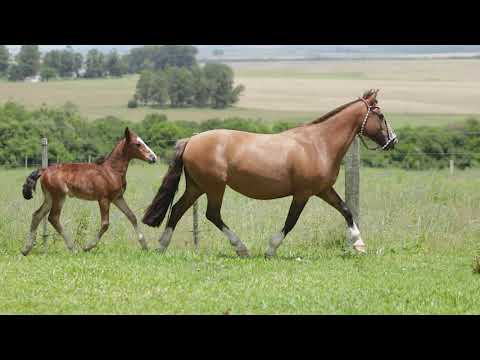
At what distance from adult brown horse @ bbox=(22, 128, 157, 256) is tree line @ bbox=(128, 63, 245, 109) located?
130 ft

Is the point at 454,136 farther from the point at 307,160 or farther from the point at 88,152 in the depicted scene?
the point at 307,160

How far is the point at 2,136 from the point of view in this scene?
27.9 metres

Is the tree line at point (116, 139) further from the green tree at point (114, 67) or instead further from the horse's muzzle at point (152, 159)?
the green tree at point (114, 67)

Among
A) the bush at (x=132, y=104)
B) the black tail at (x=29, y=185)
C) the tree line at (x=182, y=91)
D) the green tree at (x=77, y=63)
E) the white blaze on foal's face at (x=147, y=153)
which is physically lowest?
the bush at (x=132, y=104)

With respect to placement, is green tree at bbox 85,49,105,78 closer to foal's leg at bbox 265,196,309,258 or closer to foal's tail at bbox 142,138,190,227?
foal's tail at bbox 142,138,190,227

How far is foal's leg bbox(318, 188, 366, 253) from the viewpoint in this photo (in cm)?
1133

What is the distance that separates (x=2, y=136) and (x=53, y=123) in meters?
4.42

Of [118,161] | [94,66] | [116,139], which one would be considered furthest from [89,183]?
[94,66]

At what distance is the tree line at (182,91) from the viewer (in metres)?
51.6

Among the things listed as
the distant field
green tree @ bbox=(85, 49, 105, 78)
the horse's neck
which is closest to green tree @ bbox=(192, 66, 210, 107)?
the distant field

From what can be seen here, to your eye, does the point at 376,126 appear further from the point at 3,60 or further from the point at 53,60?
the point at 53,60

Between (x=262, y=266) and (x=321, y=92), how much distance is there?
44.9 meters

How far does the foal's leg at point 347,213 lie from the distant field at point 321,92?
33.3 meters

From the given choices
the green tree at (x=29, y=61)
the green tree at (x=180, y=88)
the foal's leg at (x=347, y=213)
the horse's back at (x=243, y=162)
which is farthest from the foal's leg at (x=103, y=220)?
the green tree at (x=29, y=61)
